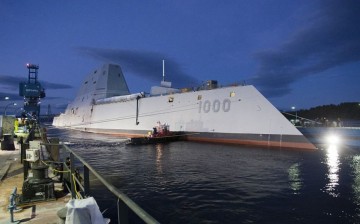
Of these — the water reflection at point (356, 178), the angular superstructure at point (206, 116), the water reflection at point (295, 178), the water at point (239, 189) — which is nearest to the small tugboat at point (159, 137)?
the angular superstructure at point (206, 116)

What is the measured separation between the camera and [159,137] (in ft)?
108

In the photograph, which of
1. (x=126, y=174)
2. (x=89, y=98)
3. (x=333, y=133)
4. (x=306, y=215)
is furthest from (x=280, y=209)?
(x=89, y=98)

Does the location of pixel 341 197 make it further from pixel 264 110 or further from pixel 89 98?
pixel 89 98

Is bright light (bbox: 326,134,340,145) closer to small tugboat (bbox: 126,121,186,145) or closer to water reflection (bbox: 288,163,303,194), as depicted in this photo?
small tugboat (bbox: 126,121,186,145)

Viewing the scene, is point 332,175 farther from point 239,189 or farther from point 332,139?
point 332,139

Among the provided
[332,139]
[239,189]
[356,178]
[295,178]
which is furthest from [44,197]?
[332,139]

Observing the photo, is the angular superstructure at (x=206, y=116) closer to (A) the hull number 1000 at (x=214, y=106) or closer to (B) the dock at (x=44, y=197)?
(A) the hull number 1000 at (x=214, y=106)

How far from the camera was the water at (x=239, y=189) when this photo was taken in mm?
9094

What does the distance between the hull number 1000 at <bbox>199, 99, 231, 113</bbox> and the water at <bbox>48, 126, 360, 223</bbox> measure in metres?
11.7

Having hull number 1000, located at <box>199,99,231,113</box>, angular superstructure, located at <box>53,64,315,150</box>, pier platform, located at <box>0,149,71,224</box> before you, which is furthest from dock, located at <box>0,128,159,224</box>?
hull number 1000, located at <box>199,99,231,113</box>

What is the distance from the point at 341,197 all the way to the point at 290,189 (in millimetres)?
1978

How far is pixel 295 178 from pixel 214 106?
1857cm

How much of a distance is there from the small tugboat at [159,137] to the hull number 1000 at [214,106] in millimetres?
4458

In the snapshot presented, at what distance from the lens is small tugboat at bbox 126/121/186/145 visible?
104 ft
